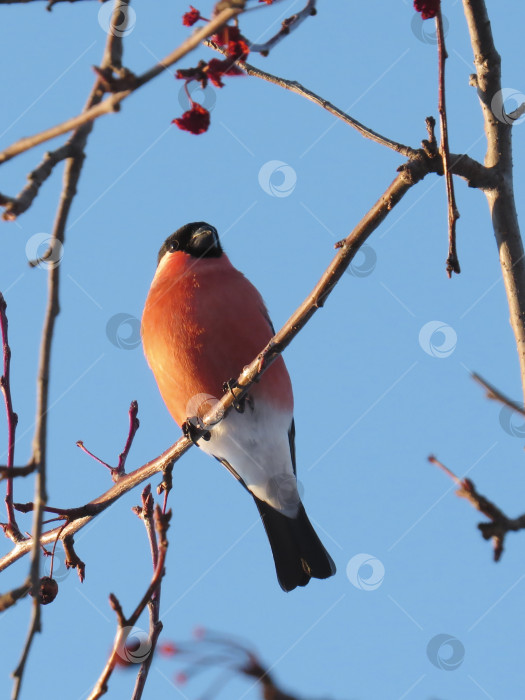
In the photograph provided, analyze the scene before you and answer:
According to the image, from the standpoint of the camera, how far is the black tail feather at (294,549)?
3572 mm

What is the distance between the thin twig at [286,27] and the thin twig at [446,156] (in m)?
0.26

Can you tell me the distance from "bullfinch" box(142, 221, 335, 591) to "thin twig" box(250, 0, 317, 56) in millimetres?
1794

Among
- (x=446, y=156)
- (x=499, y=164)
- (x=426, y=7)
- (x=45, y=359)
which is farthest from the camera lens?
(x=499, y=164)

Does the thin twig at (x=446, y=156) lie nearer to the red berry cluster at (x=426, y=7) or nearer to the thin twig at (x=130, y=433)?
the red berry cluster at (x=426, y=7)

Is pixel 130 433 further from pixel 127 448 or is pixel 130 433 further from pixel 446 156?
pixel 446 156

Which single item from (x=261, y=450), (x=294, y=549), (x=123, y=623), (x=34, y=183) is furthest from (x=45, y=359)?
(x=294, y=549)

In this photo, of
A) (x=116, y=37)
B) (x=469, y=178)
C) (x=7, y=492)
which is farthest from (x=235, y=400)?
(x=116, y=37)

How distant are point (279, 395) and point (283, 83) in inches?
63.6

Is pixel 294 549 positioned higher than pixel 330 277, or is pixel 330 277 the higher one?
pixel 330 277

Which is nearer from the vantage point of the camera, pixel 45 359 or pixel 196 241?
pixel 45 359

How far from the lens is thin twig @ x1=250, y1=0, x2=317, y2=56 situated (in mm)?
1561

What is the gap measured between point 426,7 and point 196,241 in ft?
7.59

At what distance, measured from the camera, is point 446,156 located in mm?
1736

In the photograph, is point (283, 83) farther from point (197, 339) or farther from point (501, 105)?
point (197, 339)
